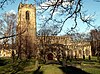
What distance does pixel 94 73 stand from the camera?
30.7 metres

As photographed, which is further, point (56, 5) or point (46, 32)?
point (46, 32)

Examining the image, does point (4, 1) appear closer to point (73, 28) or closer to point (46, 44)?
point (73, 28)

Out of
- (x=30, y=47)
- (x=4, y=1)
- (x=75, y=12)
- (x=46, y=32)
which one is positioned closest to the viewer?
(x=4, y=1)

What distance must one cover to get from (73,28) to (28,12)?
78292 mm

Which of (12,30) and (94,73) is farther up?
(12,30)

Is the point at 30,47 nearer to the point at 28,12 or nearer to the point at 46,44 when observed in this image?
the point at 46,44

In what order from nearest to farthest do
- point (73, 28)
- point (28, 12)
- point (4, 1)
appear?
point (4, 1)
point (73, 28)
point (28, 12)

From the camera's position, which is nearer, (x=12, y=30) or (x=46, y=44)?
(x=12, y=30)

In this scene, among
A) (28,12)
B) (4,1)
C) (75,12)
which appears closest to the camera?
(4,1)

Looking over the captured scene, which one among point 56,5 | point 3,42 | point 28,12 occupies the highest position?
point 28,12

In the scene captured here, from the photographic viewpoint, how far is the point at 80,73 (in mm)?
30672

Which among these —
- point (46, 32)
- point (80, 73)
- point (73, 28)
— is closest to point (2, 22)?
point (46, 32)

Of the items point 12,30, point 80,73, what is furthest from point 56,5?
point 12,30

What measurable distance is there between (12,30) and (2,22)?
2.57 metres
